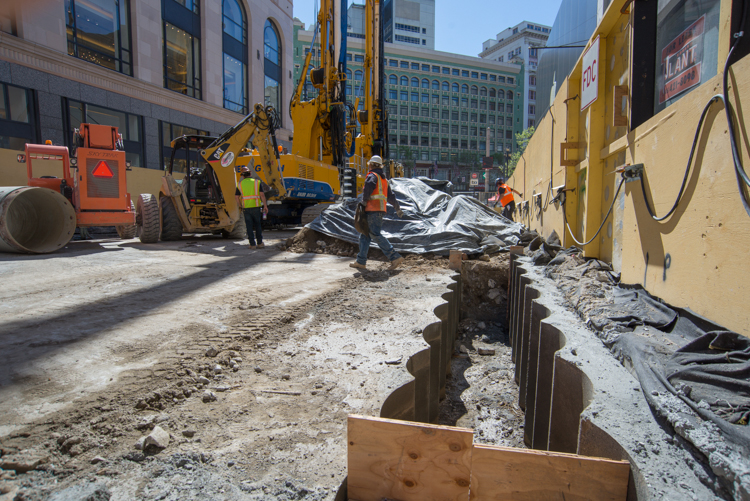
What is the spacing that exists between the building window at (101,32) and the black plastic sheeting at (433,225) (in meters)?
11.2

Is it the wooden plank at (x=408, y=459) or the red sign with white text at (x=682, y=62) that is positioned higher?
the red sign with white text at (x=682, y=62)

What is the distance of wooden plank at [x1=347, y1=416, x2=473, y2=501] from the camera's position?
1.68m

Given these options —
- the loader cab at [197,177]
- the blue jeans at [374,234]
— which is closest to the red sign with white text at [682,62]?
the blue jeans at [374,234]

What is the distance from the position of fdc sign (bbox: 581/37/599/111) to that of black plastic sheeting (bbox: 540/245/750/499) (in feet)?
8.92

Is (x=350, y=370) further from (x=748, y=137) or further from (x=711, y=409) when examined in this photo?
(x=748, y=137)

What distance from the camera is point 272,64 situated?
23.2 m

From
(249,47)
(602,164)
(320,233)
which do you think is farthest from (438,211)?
(249,47)

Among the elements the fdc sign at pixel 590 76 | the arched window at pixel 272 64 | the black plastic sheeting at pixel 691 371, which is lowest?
the black plastic sheeting at pixel 691 371

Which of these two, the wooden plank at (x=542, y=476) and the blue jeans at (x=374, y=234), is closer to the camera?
the wooden plank at (x=542, y=476)

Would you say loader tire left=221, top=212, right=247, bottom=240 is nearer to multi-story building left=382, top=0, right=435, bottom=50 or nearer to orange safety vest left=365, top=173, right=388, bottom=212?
orange safety vest left=365, top=173, right=388, bottom=212

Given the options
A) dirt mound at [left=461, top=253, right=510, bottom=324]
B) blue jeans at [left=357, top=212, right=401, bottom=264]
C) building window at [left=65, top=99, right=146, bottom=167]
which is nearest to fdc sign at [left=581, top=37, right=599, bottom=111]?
dirt mound at [left=461, top=253, right=510, bottom=324]

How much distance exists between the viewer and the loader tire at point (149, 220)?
31.3 feet

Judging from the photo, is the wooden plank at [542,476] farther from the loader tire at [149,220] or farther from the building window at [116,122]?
the building window at [116,122]

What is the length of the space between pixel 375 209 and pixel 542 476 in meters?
5.24
